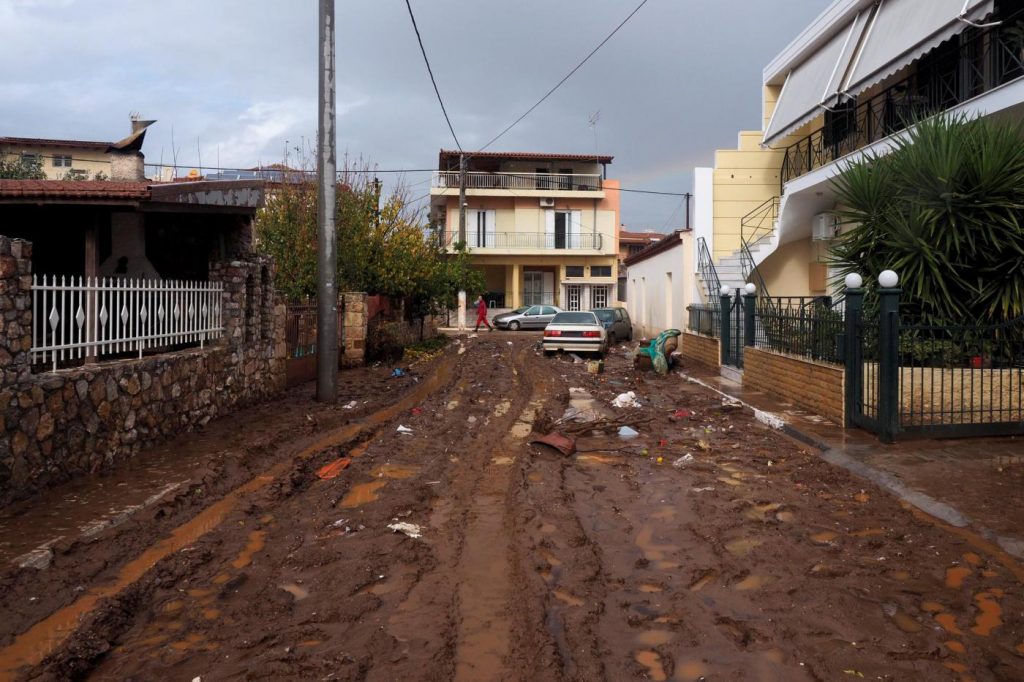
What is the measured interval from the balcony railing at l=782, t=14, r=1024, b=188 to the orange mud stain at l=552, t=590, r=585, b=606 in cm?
1108

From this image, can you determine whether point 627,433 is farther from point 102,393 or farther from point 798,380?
point 102,393

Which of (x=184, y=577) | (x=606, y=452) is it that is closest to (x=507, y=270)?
(x=606, y=452)

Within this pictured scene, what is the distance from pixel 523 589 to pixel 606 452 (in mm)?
4892

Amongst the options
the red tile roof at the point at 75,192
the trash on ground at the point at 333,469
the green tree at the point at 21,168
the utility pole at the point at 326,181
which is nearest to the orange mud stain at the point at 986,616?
the trash on ground at the point at 333,469

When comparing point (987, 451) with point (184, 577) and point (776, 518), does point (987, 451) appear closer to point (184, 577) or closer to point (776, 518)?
point (776, 518)

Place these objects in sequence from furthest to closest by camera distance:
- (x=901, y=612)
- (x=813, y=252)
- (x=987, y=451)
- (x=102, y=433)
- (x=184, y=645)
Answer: (x=813, y=252) → (x=987, y=451) → (x=102, y=433) → (x=901, y=612) → (x=184, y=645)

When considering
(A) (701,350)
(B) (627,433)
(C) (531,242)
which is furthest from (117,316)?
(C) (531,242)

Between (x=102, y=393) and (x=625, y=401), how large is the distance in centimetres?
847

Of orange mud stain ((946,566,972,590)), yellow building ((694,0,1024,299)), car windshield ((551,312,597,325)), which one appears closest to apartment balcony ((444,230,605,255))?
car windshield ((551,312,597,325))

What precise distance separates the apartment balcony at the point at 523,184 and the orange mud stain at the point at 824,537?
144 ft

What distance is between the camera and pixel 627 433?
1077 cm

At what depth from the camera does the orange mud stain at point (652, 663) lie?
3.76 metres

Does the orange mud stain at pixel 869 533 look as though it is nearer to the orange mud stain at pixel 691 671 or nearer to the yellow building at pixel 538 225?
the orange mud stain at pixel 691 671

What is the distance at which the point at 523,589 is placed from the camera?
15.9 ft
